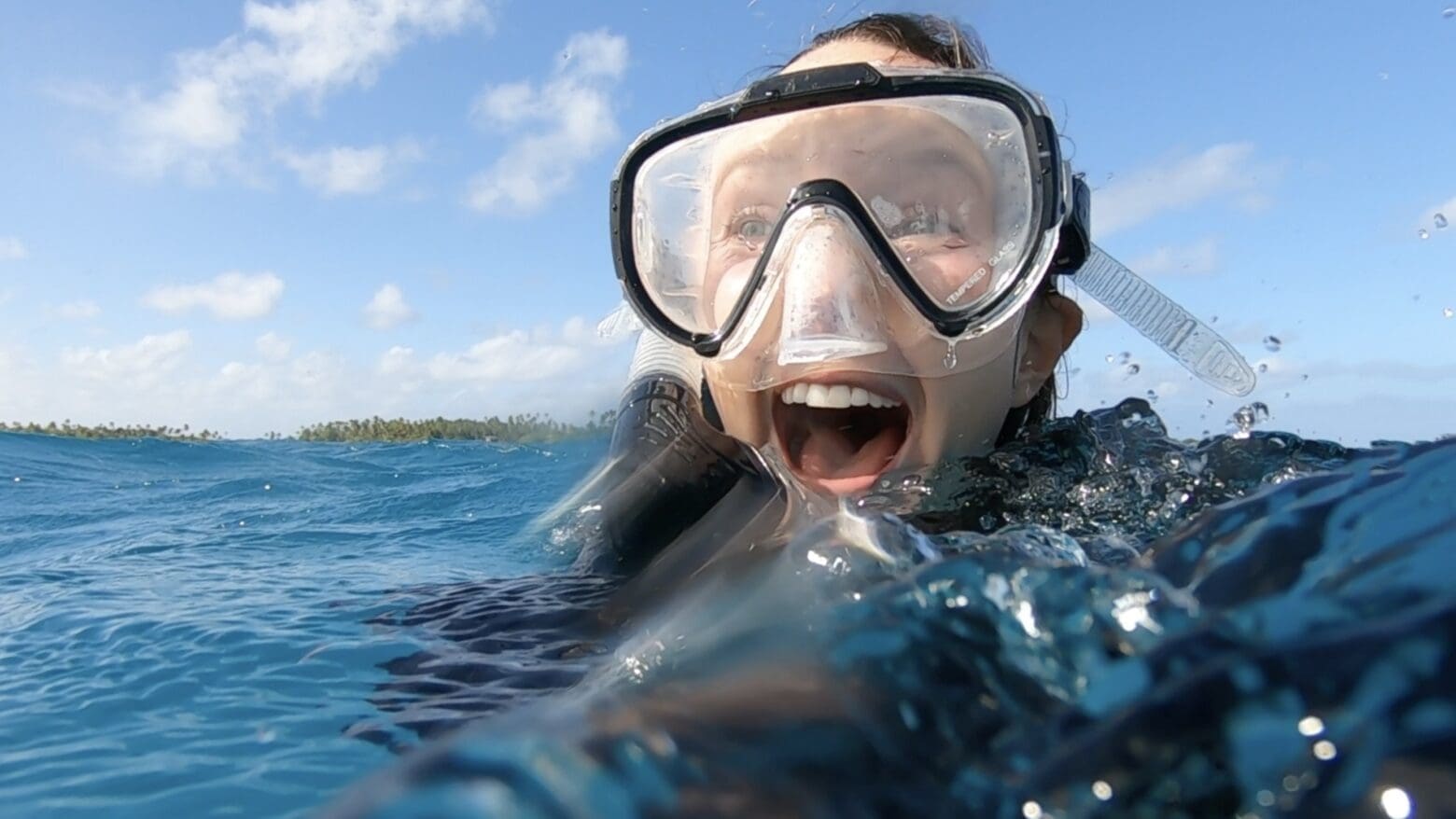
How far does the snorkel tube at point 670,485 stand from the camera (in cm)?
250

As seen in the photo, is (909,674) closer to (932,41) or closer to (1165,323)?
(1165,323)

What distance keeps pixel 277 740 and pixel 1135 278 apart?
2.57m

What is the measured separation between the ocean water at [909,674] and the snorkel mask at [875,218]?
14.5 inches

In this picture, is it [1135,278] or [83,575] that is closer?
[1135,278]

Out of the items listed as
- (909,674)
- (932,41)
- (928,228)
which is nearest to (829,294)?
(928,228)

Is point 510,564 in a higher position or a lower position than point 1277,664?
lower

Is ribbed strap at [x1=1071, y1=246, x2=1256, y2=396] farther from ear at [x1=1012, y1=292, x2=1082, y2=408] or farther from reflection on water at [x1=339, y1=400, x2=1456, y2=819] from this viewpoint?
reflection on water at [x1=339, y1=400, x2=1456, y2=819]

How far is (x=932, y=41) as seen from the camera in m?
2.81

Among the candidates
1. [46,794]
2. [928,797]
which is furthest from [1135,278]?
[46,794]

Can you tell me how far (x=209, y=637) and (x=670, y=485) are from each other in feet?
4.47

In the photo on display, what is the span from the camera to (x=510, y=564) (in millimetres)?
4414

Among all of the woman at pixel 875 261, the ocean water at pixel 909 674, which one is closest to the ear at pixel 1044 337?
the woman at pixel 875 261

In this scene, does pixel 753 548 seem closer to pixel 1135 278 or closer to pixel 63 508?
pixel 1135 278

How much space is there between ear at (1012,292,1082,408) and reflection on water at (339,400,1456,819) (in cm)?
131
